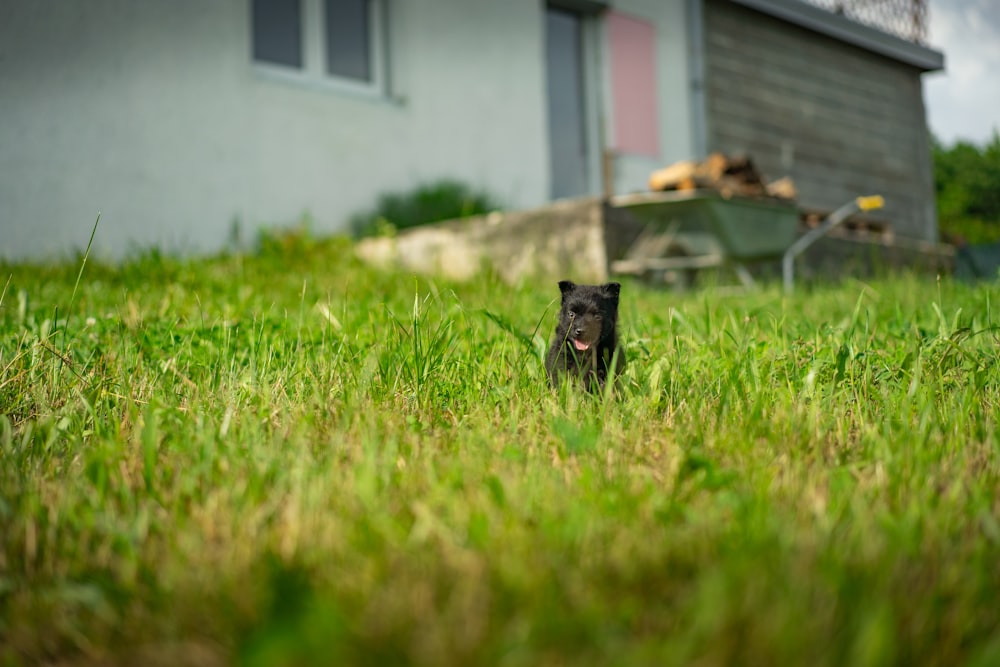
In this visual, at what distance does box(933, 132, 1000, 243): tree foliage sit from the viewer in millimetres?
16531

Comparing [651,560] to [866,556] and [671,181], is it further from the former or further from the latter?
[671,181]

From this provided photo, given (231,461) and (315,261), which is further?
(315,261)

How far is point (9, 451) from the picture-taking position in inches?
71.2

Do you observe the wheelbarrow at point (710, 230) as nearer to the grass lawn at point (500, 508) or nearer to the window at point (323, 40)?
the grass lawn at point (500, 508)

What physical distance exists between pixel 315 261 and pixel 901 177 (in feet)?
Result: 33.2

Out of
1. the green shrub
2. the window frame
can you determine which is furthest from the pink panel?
the window frame

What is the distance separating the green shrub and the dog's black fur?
5.22m

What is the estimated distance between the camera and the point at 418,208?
314 inches

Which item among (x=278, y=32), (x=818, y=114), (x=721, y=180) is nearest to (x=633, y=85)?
(x=818, y=114)

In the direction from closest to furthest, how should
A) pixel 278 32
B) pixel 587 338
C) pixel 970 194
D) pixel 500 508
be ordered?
pixel 500 508 < pixel 587 338 < pixel 278 32 < pixel 970 194

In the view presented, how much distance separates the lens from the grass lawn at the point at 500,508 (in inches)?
39.6

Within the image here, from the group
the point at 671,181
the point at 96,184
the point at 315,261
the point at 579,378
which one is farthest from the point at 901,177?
the point at 579,378

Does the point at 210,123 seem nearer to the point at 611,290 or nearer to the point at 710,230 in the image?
the point at 710,230

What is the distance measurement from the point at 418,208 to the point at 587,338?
19.0 feet
